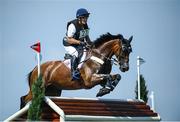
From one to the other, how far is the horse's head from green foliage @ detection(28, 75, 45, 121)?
8.59 feet

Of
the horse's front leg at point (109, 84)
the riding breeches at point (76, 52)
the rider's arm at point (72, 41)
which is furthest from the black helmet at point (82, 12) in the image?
the horse's front leg at point (109, 84)

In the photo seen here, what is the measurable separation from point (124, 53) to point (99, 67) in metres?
0.74

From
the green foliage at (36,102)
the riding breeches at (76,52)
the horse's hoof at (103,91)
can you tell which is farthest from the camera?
the riding breeches at (76,52)

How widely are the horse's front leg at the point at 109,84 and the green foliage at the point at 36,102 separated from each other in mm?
1785

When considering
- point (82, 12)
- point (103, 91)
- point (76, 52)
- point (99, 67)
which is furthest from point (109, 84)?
point (82, 12)

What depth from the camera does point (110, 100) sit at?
53.7ft

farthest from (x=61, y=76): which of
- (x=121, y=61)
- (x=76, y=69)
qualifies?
(x=121, y=61)

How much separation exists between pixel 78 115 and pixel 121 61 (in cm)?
239

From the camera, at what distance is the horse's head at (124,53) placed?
16406mm

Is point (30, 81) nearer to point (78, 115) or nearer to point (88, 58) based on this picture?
point (88, 58)

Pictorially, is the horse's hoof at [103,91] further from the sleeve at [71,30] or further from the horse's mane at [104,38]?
the sleeve at [71,30]

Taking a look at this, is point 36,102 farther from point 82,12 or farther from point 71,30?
point 82,12

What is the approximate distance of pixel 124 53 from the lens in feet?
54.3

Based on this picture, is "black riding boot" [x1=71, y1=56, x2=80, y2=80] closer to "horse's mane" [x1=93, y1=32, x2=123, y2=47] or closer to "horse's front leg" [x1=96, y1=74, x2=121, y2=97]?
"horse's mane" [x1=93, y1=32, x2=123, y2=47]
